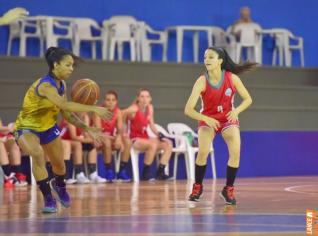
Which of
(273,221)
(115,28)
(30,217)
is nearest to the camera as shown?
(273,221)

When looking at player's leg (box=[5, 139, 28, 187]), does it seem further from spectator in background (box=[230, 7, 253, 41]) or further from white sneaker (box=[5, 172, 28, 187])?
spectator in background (box=[230, 7, 253, 41])

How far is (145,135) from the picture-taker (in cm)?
1279

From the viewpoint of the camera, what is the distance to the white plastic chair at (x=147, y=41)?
14930mm

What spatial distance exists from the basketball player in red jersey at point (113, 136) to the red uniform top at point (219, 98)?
4453mm

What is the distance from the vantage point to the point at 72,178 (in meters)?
12.1

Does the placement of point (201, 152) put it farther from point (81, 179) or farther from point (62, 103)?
point (81, 179)

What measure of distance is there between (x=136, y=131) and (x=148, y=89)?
1050 millimetres

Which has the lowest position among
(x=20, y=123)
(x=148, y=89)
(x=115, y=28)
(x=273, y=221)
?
(x=273, y=221)

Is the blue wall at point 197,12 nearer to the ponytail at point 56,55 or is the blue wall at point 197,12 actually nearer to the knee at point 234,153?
the knee at point 234,153

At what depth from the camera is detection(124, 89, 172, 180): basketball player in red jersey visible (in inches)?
496

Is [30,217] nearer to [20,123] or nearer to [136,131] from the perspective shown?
[20,123]

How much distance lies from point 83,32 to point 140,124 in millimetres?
2718

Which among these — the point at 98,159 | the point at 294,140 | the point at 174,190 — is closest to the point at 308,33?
the point at 294,140

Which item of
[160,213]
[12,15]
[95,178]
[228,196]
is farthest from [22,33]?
[160,213]
